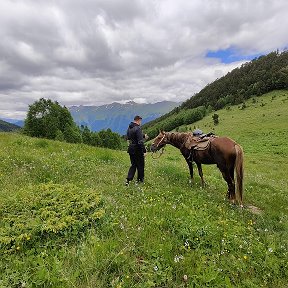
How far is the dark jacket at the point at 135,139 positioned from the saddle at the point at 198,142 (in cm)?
276

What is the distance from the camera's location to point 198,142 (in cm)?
1434

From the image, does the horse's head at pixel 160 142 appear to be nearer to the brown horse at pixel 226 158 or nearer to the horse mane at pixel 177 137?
the horse mane at pixel 177 137

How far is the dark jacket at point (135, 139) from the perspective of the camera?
516 inches

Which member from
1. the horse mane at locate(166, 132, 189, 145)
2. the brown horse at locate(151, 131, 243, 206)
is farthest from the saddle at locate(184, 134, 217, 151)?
the horse mane at locate(166, 132, 189, 145)

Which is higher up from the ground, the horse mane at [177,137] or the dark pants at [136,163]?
the horse mane at [177,137]

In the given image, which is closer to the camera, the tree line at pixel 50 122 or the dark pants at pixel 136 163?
the dark pants at pixel 136 163

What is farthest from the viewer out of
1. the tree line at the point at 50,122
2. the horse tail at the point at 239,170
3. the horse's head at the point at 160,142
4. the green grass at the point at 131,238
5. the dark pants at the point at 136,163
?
the tree line at the point at 50,122

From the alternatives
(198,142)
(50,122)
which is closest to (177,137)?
(198,142)

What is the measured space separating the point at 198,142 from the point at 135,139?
3.21 metres

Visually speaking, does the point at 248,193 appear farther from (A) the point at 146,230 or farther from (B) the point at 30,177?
(B) the point at 30,177

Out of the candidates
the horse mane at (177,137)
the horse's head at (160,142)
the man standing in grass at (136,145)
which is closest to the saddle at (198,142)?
the horse mane at (177,137)

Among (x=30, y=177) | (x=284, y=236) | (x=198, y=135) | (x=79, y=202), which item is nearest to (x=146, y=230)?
(x=79, y=202)

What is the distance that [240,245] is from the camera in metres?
7.98

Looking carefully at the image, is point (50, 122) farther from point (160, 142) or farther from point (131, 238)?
point (131, 238)
